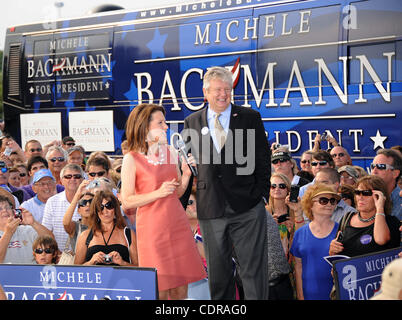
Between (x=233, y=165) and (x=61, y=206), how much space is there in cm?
268

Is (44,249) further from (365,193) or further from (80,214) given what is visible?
(365,193)

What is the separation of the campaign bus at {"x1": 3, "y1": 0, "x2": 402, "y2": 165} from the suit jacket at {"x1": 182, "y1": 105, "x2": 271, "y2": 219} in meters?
4.50

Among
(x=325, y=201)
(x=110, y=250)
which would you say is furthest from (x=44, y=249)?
(x=325, y=201)

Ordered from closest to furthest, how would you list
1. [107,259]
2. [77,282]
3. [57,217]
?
[77,282], [107,259], [57,217]

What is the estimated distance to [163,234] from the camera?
452 centimetres

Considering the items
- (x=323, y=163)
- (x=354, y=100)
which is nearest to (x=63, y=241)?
(x=323, y=163)

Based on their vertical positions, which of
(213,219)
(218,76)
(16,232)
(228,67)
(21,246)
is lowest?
(21,246)

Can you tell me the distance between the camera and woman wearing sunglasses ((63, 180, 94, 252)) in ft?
19.0

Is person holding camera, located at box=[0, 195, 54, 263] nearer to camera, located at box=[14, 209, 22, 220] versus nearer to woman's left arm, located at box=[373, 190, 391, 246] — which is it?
camera, located at box=[14, 209, 22, 220]

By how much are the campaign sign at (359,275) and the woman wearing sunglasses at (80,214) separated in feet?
7.99

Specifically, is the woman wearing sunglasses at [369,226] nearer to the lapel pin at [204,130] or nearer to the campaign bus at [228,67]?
the lapel pin at [204,130]

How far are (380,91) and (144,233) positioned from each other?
5093mm

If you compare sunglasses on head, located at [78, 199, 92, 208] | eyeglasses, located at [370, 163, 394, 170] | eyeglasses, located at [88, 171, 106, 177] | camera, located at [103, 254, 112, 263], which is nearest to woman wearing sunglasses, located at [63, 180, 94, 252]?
sunglasses on head, located at [78, 199, 92, 208]

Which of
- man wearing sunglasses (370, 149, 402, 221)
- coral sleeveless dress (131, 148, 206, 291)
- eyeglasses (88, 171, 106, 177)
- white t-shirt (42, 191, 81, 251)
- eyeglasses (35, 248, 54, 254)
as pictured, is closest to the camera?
coral sleeveless dress (131, 148, 206, 291)
